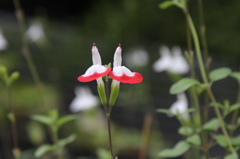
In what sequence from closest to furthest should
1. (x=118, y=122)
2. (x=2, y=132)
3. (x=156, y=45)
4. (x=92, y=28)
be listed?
1. (x=2, y=132)
2. (x=118, y=122)
3. (x=156, y=45)
4. (x=92, y=28)

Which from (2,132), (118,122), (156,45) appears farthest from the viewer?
(156,45)

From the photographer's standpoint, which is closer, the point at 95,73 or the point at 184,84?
the point at 95,73

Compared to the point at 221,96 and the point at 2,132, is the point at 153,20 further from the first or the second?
the point at 2,132

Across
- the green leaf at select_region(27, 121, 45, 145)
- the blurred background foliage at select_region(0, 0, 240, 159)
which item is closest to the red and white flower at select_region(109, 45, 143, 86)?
the green leaf at select_region(27, 121, 45, 145)

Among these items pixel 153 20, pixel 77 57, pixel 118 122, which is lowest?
pixel 118 122

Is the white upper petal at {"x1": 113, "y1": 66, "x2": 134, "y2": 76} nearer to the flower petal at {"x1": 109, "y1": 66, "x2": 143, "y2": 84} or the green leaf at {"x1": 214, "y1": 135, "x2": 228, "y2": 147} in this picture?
the flower petal at {"x1": 109, "y1": 66, "x2": 143, "y2": 84}

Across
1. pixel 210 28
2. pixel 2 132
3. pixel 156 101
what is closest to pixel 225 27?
pixel 210 28

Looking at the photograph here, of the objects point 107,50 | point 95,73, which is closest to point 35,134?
Result: point 95,73

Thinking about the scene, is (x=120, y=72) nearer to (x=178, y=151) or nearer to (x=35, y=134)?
(x=178, y=151)

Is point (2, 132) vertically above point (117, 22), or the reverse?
point (117, 22)
